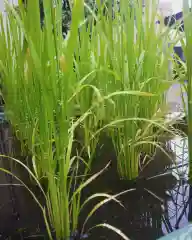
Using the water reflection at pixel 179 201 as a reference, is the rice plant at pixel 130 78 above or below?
above

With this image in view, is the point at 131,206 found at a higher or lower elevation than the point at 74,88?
lower

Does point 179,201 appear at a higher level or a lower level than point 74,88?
lower

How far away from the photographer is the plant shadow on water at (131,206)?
1.52 ft

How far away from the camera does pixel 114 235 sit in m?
0.45

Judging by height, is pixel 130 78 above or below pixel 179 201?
above

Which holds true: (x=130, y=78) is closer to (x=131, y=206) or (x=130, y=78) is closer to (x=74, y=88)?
(x=74, y=88)

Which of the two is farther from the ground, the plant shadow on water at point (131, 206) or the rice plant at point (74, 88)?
the rice plant at point (74, 88)

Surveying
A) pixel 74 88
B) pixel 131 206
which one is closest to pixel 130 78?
pixel 74 88

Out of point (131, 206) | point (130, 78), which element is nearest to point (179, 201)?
point (131, 206)

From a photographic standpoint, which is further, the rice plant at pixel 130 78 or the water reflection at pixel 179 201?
the rice plant at pixel 130 78

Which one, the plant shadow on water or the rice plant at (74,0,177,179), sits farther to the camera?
the rice plant at (74,0,177,179)

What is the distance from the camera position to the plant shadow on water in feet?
1.52

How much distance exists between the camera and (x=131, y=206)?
0.53 m

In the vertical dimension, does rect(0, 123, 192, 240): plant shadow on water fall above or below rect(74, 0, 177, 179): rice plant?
below
